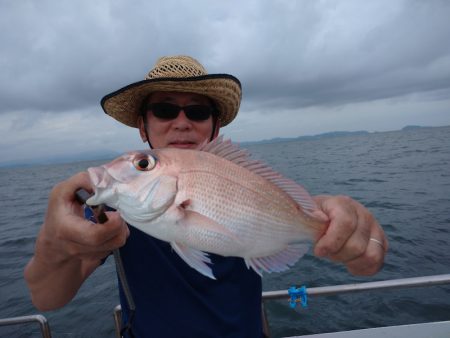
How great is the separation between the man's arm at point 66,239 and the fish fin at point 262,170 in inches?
30.9

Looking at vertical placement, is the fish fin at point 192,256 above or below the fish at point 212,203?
below

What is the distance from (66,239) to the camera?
1549mm

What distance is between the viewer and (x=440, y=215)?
10.5 m

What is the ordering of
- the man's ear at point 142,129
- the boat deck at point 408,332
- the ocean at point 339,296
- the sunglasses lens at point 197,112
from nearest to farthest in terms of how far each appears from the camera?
the sunglasses lens at point 197,112 → the boat deck at point 408,332 → the man's ear at point 142,129 → the ocean at point 339,296

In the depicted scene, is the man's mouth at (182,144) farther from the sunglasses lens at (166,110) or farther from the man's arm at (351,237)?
the man's arm at (351,237)

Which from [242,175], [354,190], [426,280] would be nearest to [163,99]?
[242,175]

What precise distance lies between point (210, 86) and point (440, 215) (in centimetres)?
1126

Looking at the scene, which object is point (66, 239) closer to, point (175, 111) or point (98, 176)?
point (98, 176)

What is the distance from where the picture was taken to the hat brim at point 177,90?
9.23ft

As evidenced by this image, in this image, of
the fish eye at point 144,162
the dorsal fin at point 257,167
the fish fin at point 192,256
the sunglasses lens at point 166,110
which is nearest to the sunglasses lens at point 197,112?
the sunglasses lens at point 166,110

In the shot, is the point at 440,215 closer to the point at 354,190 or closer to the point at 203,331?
the point at 354,190

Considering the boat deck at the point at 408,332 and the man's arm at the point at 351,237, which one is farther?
the boat deck at the point at 408,332

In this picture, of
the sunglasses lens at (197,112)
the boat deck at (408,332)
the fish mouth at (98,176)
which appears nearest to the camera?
the fish mouth at (98,176)

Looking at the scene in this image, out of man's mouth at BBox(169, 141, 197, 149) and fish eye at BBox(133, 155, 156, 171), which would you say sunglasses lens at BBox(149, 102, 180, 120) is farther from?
fish eye at BBox(133, 155, 156, 171)
